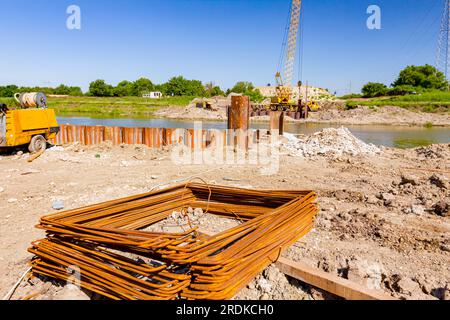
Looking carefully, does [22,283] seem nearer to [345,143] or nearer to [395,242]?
[395,242]

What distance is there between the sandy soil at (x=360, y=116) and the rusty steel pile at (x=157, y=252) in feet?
117

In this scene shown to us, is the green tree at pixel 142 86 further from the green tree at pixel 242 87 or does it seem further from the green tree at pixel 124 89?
the green tree at pixel 242 87

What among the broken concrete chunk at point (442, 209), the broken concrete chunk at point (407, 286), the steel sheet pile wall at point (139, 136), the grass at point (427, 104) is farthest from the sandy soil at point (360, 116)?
the broken concrete chunk at point (407, 286)

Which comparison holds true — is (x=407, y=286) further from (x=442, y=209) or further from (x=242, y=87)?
(x=242, y=87)

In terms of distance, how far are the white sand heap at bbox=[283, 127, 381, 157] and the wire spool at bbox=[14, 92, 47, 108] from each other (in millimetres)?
Answer: 8145

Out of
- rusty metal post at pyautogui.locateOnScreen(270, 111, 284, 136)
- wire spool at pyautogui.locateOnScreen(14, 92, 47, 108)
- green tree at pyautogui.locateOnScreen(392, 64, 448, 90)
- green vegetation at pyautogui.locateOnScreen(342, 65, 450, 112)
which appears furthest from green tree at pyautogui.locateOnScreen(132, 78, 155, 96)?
wire spool at pyautogui.locateOnScreen(14, 92, 47, 108)

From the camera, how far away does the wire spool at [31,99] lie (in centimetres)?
1059

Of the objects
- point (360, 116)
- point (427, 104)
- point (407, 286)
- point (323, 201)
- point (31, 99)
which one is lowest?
point (407, 286)

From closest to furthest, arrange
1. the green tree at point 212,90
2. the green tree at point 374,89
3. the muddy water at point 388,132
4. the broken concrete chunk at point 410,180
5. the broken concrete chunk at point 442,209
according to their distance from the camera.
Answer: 1. the broken concrete chunk at point 442,209
2. the broken concrete chunk at point 410,180
3. the muddy water at point 388,132
4. the green tree at point 374,89
5. the green tree at point 212,90

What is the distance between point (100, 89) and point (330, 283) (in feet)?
325

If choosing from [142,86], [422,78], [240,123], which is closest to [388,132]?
[240,123]

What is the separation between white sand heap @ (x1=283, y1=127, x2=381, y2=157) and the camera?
35.2 ft

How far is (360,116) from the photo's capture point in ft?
131
